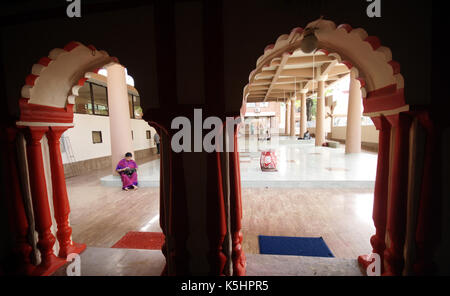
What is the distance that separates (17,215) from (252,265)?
112 inches

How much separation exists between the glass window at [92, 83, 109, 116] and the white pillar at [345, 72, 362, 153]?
1234 cm

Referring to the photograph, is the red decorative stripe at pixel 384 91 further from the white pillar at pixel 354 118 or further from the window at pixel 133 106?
the window at pixel 133 106

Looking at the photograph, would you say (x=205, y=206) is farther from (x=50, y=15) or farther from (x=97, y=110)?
(x=97, y=110)

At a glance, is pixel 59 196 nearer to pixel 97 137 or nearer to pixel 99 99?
pixel 97 137

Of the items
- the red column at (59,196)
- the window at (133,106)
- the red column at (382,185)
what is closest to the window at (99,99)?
the window at (133,106)

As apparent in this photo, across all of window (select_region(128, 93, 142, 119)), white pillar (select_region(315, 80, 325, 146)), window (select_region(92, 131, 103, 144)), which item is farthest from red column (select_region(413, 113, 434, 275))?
white pillar (select_region(315, 80, 325, 146))

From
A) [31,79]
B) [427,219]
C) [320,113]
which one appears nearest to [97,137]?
[31,79]

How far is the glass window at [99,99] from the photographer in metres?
10.3

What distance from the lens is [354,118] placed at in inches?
430

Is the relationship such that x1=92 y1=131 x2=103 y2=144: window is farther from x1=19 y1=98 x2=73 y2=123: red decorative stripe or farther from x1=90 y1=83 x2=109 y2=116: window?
x1=19 y1=98 x2=73 y2=123: red decorative stripe

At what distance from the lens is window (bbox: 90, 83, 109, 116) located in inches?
402
